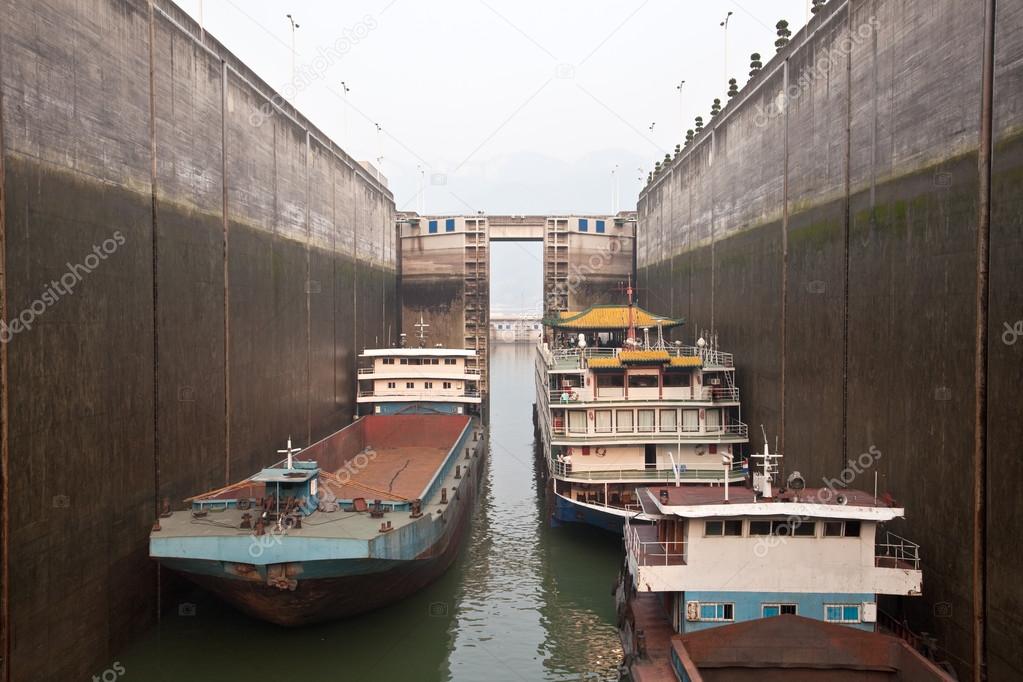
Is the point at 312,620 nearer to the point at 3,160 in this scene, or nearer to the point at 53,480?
the point at 53,480

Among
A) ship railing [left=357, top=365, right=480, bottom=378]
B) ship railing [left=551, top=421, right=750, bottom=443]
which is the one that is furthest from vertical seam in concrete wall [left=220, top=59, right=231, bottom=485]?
ship railing [left=357, top=365, right=480, bottom=378]

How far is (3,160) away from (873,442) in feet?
61.7

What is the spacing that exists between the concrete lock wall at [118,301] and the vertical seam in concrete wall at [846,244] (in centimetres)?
1743

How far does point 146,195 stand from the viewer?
62.4ft

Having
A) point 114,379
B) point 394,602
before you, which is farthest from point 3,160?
point 394,602

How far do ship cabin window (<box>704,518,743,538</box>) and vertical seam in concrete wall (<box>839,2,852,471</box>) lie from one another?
5.71 metres

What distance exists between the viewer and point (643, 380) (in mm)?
26703

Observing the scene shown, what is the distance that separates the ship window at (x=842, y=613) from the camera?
1455cm

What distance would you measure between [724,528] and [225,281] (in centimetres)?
1732

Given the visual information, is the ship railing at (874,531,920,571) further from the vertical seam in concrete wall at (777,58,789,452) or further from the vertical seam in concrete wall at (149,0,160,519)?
the vertical seam in concrete wall at (149,0,160,519)

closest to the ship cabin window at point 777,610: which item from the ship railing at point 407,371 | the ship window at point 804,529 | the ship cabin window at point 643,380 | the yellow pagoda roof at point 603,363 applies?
the ship window at point 804,529

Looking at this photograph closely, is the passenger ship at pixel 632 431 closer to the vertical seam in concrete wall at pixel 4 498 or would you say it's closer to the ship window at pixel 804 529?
the ship window at pixel 804 529

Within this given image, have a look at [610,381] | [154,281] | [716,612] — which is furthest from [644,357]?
[154,281]

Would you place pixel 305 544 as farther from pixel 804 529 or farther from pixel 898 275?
pixel 898 275
